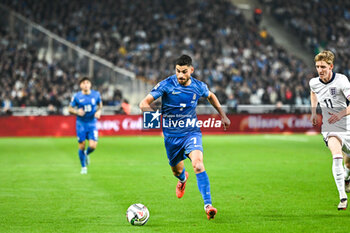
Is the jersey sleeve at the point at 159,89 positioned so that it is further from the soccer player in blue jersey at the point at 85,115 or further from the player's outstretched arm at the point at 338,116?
the soccer player in blue jersey at the point at 85,115

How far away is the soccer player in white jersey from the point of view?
8.63 metres

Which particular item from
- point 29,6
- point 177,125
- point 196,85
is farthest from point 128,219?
point 29,6

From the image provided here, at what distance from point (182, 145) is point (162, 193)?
94.1 inches

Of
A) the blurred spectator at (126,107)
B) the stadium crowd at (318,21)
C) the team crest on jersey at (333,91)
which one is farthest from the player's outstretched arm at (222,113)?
the stadium crowd at (318,21)

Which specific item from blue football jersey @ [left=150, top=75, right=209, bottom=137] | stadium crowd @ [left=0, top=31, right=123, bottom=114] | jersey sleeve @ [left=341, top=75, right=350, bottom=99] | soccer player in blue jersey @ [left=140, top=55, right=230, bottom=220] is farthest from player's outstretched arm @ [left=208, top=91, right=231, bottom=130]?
stadium crowd @ [left=0, top=31, right=123, bottom=114]

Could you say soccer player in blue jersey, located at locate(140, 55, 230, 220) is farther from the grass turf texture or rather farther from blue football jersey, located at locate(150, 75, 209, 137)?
the grass turf texture

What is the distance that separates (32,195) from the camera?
34.6ft

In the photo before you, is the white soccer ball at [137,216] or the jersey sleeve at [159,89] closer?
the white soccer ball at [137,216]

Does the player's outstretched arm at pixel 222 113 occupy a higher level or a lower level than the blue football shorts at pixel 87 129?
higher

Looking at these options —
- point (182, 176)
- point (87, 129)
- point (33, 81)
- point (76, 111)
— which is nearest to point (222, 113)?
point (182, 176)

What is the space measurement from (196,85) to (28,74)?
74.8 ft

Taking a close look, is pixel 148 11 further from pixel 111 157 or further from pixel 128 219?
pixel 128 219

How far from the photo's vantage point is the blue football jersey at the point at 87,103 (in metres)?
14.4

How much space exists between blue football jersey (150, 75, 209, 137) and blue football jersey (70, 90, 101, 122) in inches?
234
